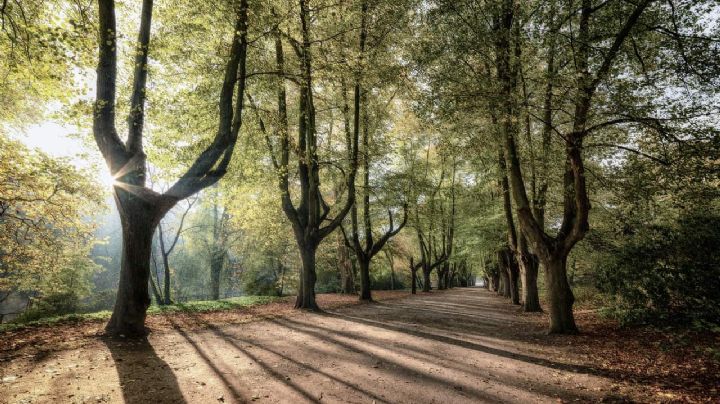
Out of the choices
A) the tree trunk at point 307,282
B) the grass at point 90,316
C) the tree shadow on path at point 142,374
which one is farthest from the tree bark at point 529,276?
the tree shadow on path at point 142,374

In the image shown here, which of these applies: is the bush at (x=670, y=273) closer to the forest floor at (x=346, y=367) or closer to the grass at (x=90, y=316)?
the forest floor at (x=346, y=367)

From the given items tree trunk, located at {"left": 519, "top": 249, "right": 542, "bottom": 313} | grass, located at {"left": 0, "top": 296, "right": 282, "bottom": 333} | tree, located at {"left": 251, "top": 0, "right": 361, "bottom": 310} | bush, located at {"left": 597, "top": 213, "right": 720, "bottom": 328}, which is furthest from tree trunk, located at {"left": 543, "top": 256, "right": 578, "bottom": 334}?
grass, located at {"left": 0, "top": 296, "right": 282, "bottom": 333}

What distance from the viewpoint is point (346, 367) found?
5.99 m

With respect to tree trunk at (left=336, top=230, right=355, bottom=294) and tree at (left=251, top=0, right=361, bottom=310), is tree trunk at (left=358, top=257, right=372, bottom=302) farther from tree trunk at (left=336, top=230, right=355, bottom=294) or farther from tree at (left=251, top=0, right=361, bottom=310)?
tree at (left=251, top=0, right=361, bottom=310)

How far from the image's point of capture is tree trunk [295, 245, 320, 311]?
46.9 ft

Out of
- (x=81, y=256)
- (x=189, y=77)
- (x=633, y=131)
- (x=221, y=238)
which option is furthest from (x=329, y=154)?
(x=81, y=256)

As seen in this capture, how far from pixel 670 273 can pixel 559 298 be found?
2.66 m

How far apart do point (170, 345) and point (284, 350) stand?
2489mm

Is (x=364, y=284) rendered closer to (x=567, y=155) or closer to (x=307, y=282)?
(x=307, y=282)

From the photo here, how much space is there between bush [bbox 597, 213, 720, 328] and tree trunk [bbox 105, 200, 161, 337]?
12744mm

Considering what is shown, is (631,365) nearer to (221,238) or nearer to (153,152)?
(153,152)

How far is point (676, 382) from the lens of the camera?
5211 mm

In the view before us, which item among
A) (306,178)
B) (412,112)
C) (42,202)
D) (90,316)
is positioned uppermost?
(412,112)

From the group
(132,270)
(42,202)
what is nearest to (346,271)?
(42,202)
